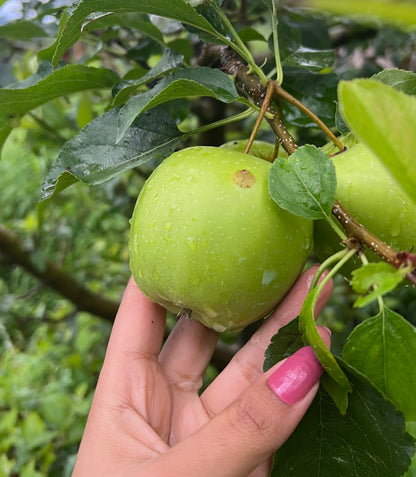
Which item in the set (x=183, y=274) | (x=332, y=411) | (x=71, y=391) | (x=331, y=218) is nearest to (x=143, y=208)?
(x=183, y=274)

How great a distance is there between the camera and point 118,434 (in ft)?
2.09

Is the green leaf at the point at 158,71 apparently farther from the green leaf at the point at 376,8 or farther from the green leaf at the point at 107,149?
the green leaf at the point at 376,8

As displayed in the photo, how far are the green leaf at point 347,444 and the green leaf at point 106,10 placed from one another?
0.45 m

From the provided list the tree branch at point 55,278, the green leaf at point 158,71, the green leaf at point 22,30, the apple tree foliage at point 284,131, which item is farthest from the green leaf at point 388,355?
the tree branch at point 55,278

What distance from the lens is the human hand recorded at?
0.52 metres

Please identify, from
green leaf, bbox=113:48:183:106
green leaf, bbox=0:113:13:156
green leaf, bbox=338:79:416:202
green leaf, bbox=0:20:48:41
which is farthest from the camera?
green leaf, bbox=0:20:48:41

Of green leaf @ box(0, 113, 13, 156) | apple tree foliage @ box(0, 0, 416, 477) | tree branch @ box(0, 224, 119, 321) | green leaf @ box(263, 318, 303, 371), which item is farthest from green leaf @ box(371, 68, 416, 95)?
tree branch @ box(0, 224, 119, 321)

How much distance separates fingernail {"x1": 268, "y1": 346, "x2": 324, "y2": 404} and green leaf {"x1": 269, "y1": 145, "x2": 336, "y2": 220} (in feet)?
0.47

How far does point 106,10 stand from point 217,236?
0.28 m

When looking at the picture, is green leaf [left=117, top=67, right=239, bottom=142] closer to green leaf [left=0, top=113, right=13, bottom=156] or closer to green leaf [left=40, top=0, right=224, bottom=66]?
green leaf [left=40, top=0, right=224, bottom=66]

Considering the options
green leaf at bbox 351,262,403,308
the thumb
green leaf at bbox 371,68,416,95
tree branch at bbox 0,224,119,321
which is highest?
green leaf at bbox 371,68,416,95

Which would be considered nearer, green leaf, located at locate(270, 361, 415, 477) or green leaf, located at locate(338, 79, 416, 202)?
green leaf, located at locate(338, 79, 416, 202)

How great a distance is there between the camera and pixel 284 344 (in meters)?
0.57

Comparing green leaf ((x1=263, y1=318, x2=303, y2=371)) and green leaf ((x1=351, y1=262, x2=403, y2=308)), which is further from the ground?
green leaf ((x1=351, y1=262, x2=403, y2=308))
